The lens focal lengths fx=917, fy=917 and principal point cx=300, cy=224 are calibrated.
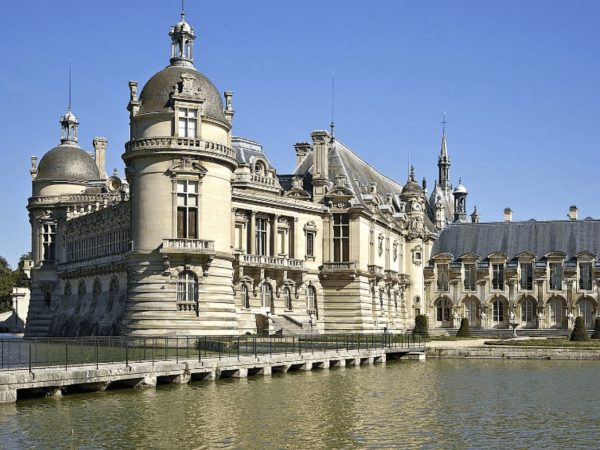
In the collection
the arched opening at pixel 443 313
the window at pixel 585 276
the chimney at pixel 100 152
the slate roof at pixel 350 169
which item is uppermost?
the chimney at pixel 100 152

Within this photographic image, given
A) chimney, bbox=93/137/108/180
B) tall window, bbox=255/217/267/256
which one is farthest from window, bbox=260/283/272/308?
chimney, bbox=93/137/108/180

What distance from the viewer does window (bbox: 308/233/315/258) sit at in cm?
7319

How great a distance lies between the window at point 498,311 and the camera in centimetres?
9531

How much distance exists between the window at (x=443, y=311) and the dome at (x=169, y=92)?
150ft

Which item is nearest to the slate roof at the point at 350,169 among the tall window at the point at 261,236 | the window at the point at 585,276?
the tall window at the point at 261,236

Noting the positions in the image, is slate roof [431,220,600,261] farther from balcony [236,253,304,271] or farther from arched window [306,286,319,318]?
balcony [236,253,304,271]

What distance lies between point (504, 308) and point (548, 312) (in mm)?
4556

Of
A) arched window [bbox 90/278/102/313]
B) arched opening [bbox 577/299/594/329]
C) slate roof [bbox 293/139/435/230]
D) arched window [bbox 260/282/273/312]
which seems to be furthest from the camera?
arched opening [bbox 577/299/594/329]

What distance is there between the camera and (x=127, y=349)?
38.4m

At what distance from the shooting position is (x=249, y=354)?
4569 centimetres

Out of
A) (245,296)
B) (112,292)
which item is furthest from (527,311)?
(112,292)

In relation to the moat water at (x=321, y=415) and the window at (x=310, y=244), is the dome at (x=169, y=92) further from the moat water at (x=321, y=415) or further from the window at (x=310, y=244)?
the moat water at (x=321, y=415)

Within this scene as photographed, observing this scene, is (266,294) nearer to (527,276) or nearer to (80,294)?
(80,294)

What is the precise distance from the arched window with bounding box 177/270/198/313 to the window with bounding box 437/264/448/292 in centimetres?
4654
